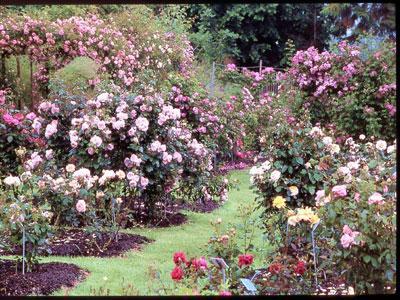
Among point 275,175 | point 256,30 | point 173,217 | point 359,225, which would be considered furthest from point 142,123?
point 256,30

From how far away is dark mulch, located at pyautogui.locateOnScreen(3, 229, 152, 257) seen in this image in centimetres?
407

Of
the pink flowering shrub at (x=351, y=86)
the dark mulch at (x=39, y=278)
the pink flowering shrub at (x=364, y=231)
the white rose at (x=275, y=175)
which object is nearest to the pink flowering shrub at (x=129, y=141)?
the dark mulch at (x=39, y=278)

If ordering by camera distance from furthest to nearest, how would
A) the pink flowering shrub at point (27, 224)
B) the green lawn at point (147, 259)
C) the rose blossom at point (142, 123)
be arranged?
the rose blossom at point (142, 123) → the green lawn at point (147, 259) → the pink flowering shrub at point (27, 224)

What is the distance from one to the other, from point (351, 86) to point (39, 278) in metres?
5.97

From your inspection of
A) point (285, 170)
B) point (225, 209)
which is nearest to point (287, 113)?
point (225, 209)

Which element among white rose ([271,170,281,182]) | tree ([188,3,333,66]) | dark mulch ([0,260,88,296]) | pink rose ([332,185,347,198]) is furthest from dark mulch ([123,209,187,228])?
tree ([188,3,333,66])

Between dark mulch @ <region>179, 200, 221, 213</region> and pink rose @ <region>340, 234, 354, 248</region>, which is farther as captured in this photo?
dark mulch @ <region>179, 200, 221, 213</region>

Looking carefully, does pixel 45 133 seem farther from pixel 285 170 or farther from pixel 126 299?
pixel 126 299

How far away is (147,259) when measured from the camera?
410 cm

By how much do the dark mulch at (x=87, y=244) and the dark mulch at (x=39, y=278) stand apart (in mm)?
317

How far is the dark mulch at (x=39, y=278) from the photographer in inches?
124

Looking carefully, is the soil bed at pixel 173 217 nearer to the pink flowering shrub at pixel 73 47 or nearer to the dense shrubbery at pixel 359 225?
the dense shrubbery at pixel 359 225

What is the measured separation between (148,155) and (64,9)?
844 cm

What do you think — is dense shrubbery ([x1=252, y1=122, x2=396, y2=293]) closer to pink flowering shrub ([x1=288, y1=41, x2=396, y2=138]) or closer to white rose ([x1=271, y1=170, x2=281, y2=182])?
white rose ([x1=271, y1=170, x2=281, y2=182])
